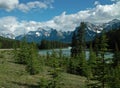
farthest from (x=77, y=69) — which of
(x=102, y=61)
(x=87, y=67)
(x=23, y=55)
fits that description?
(x=102, y=61)

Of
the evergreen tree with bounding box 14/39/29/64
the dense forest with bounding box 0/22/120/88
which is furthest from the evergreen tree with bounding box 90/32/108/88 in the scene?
the evergreen tree with bounding box 14/39/29/64

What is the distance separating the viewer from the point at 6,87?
27.8 m

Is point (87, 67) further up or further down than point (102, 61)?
further down

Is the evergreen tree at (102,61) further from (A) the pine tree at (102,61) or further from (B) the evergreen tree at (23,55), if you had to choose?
(B) the evergreen tree at (23,55)

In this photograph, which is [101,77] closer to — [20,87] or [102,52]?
[102,52]

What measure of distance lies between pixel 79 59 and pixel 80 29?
1406 inches

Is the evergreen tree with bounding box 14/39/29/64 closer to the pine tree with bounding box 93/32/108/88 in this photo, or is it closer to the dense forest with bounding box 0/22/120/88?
the dense forest with bounding box 0/22/120/88

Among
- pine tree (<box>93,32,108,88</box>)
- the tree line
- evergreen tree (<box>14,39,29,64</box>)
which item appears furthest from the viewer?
evergreen tree (<box>14,39,29,64</box>)

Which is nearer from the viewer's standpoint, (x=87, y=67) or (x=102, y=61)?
(x=102, y=61)

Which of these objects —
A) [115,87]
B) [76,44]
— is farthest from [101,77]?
[76,44]

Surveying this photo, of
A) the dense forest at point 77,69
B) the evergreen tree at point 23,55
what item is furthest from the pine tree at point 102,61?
the evergreen tree at point 23,55

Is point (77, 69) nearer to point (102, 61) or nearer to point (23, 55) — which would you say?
point (23, 55)

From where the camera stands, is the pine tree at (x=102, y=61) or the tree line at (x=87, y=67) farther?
the tree line at (x=87, y=67)

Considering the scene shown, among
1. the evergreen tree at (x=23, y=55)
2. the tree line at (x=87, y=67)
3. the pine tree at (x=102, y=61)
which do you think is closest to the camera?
the pine tree at (x=102, y=61)
